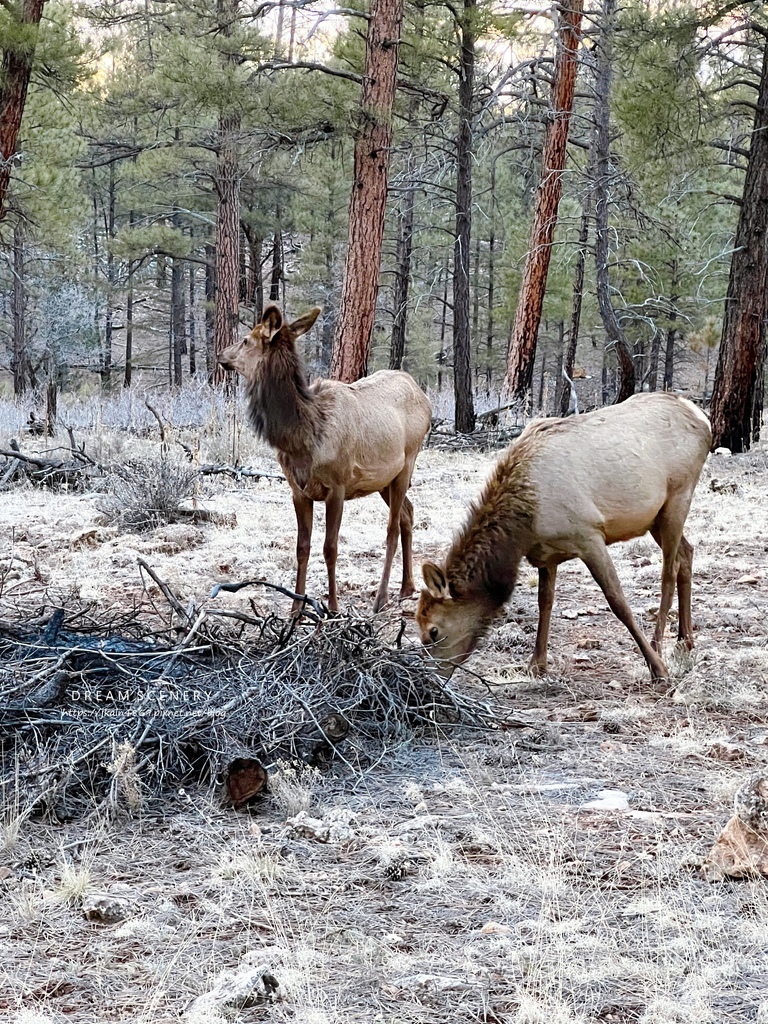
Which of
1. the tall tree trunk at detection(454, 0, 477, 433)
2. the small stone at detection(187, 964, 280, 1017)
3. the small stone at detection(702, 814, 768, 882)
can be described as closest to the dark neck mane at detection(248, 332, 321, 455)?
the small stone at detection(702, 814, 768, 882)

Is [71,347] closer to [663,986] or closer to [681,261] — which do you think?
[681,261]

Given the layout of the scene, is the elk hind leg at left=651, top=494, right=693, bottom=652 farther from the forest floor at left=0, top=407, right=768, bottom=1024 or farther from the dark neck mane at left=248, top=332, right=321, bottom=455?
the dark neck mane at left=248, top=332, right=321, bottom=455

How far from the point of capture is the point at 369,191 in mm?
14430

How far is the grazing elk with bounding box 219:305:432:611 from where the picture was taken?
7.00m

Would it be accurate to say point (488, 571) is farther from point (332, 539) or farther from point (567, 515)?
point (332, 539)

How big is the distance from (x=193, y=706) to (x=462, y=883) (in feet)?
5.29

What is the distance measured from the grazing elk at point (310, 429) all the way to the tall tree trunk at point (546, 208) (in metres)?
12.1

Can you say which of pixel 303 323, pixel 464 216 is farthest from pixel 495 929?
pixel 464 216

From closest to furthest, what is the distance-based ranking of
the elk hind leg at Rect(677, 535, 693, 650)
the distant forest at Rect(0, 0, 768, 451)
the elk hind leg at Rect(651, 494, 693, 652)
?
1. the elk hind leg at Rect(651, 494, 693, 652)
2. the elk hind leg at Rect(677, 535, 693, 650)
3. the distant forest at Rect(0, 0, 768, 451)

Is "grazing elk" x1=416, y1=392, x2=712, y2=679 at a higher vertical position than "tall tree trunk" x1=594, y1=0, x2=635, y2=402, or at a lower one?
lower

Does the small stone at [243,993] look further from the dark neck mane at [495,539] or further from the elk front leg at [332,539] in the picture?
the elk front leg at [332,539]

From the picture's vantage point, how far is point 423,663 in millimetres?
5016

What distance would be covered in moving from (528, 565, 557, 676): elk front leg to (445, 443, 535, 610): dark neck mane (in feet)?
1.51

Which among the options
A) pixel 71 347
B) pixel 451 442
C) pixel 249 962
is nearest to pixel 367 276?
pixel 451 442
